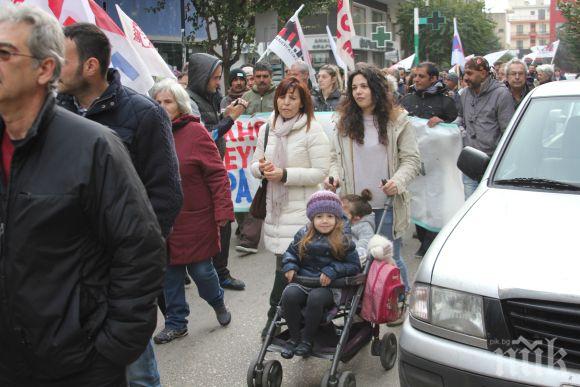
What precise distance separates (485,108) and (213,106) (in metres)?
2.93

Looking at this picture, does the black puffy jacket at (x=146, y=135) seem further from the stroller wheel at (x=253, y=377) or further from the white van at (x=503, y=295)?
the white van at (x=503, y=295)

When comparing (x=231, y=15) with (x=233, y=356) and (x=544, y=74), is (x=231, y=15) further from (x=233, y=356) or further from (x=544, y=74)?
(x=233, y=356)

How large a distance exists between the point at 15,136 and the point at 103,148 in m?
0.30

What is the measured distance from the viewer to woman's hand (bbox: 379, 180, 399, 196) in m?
4.89

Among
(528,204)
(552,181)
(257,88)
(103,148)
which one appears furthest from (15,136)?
(257,88)

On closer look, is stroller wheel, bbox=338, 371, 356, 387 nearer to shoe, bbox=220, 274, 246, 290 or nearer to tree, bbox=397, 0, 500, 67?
shoe, bbox=220, 274, 246, 290

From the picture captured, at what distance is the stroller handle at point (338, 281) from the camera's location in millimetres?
4004

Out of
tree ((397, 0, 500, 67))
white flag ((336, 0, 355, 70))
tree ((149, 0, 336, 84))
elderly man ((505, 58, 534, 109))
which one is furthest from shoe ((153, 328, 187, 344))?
tree ((397, 0, 500, 67))

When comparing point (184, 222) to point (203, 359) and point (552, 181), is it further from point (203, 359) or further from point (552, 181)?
point (552, 181)

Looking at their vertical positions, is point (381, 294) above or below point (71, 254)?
below

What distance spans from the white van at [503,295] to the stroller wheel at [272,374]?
91 cm

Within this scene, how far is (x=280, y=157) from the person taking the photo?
16.6ft

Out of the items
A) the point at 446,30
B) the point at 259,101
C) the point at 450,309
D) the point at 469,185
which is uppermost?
the point at 446,30

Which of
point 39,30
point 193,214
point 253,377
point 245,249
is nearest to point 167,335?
point 193,214
